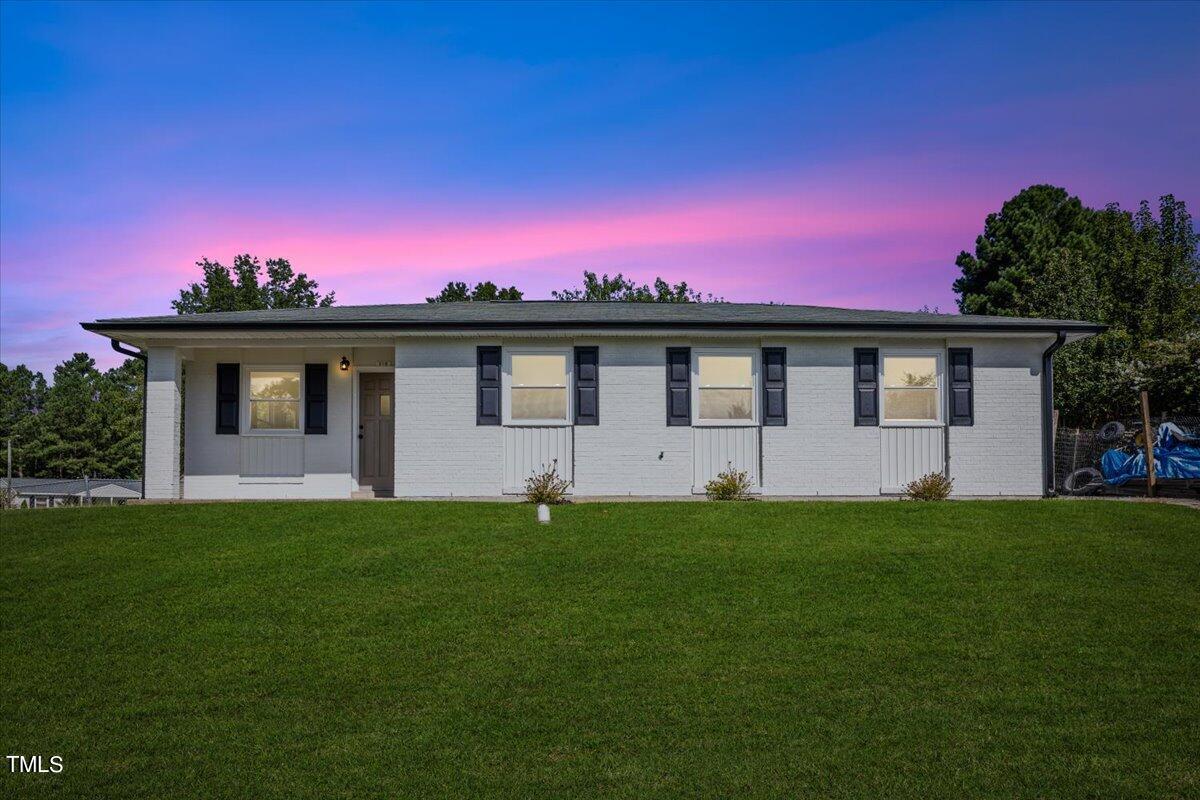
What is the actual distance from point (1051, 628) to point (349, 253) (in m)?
19.6

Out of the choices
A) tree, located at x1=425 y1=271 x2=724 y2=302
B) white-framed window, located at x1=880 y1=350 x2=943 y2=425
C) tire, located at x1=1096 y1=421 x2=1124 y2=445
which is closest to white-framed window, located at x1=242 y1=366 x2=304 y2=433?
white-framed window, located at x1=880 y1=350 x2=943 y2=425

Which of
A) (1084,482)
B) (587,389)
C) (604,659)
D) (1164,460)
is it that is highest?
(587,389)

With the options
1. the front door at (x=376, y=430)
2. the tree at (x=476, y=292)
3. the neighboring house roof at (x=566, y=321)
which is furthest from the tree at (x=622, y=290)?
the neighboring house roof at (x=566, y=321)

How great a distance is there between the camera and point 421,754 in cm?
453

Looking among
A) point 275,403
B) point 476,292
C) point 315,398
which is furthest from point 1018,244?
point 275,403

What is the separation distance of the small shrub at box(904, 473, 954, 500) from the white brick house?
423mm

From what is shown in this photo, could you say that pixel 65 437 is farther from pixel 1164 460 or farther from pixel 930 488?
pixel 1164 460

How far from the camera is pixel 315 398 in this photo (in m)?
14.0

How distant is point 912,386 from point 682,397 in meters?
3.86

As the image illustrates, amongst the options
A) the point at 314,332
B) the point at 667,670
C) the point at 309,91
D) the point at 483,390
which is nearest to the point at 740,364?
the point at 483,390

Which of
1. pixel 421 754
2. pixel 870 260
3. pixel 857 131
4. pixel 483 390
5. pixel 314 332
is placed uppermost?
pixel 857 131

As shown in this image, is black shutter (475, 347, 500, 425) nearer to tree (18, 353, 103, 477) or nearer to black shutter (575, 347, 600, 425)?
black shutter (575, 347, 600, 425)

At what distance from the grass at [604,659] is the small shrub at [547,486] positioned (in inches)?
85.1

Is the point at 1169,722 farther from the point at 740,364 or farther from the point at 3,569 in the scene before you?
the point at 3,569
